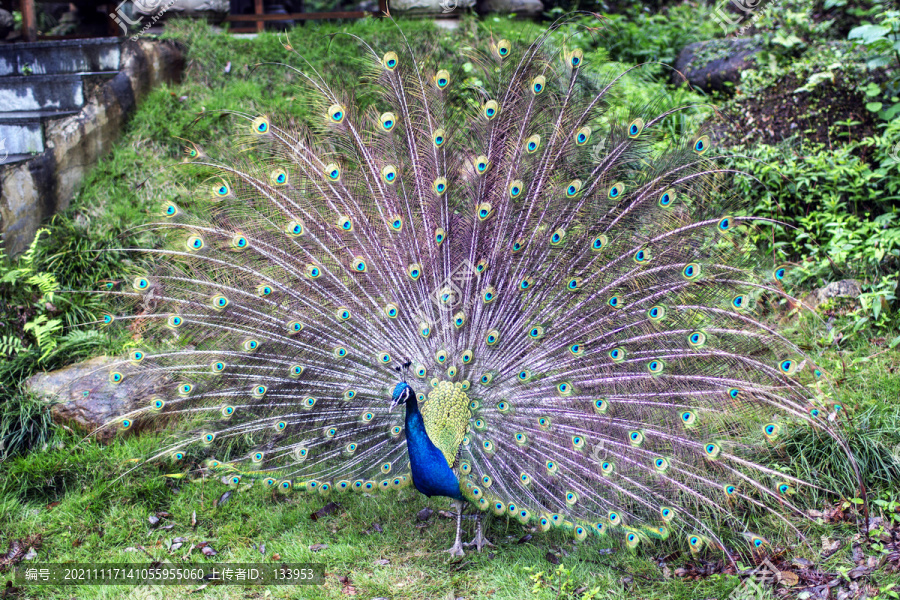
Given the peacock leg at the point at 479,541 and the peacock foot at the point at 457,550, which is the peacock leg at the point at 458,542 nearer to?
the peacock foot at the point at 457,550

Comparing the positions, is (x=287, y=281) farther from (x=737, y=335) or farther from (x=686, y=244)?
(x=737, y=335)

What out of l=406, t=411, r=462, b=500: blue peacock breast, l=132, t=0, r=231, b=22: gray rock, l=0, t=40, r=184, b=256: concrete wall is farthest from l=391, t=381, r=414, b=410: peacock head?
l=132, t=0, r=231, b=22: gray rock

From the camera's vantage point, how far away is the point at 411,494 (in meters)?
4.98

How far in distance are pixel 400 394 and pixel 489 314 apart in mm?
734

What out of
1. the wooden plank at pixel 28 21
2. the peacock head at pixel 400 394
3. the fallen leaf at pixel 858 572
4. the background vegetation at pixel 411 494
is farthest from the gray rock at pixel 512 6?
the fallen leaf at pixel 858 572

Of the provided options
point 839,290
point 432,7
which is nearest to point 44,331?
point 432,7

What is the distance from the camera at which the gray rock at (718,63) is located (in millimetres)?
7566

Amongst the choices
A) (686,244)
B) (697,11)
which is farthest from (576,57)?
(697,11)

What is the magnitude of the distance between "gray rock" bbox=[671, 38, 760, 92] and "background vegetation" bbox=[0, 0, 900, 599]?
11 cm

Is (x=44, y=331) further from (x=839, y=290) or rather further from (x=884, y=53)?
(x=884, y=53)

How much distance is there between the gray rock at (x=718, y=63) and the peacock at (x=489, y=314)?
4.29 metres

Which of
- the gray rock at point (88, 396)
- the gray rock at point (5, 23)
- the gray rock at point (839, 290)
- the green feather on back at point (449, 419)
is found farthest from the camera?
the gray rock at point (5, 23)

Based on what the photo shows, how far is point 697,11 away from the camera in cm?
974

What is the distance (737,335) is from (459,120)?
6.80ft
